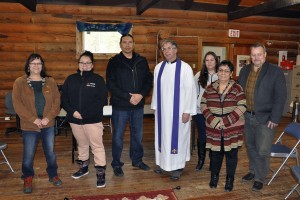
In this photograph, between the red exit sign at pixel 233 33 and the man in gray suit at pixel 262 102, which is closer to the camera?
the man in gray suit at pixel 262 102

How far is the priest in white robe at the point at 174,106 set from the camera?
3.51 metres

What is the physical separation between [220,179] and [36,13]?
18.0ft

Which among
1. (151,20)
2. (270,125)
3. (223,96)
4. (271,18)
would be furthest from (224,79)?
(271,18)

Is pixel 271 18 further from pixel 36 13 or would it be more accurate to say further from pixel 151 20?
pixel 36 13

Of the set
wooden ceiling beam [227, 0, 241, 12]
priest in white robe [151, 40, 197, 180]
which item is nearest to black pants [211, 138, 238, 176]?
priest in white robe [151, 40, 197, 180]

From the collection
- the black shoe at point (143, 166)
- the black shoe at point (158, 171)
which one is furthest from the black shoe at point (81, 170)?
the black shoe at point (158, 171)

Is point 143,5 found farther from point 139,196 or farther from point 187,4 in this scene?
point 139,196

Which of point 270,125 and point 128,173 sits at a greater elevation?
point 270,125

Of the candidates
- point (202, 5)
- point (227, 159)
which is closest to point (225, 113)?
point (227, 159)

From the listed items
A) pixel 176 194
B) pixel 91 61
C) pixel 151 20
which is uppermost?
pixel 151 20

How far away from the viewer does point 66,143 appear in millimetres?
5316

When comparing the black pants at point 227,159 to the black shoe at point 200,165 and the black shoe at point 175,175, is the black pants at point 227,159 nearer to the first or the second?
the black shoe at point 175,175

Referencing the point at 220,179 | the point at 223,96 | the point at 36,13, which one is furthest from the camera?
the point at 36,13

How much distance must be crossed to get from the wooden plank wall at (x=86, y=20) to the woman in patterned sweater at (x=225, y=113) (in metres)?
4.46
